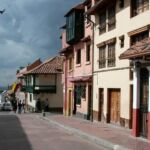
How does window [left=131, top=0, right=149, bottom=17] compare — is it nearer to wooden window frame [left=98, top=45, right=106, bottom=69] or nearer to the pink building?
wooden window frame [left=98, top=45, right=106, bottom=69]

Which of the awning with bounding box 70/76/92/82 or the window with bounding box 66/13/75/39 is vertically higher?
the window with bounding box 66/13/75/39

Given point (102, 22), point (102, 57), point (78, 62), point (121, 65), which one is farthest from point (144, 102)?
point (78, 62)

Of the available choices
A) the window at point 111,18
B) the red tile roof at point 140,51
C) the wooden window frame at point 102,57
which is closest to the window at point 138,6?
the red tile roof at point 140,51

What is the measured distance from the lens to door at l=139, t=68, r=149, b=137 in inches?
834

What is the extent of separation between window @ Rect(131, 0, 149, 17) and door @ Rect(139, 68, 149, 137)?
11.4ft

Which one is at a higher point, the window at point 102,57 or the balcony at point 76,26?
the balcony at point 76,26

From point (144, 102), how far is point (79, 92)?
1774 centimetres

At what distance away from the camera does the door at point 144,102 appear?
69.5 ft

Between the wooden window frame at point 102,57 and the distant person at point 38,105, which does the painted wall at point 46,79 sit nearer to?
the distant person at point 38,105

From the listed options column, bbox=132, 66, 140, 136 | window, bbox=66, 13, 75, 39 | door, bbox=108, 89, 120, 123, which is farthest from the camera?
window, bbox=66, 13, 75, 39

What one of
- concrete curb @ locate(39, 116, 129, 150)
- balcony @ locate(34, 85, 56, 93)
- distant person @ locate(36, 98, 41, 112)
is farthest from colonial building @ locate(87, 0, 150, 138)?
balcony @ locate(34, 85, 56, 93)

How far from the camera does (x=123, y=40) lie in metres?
26.6

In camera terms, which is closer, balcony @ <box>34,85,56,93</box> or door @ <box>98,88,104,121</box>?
door @ <box>98,88,104,121</box>

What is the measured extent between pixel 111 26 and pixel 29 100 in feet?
141
